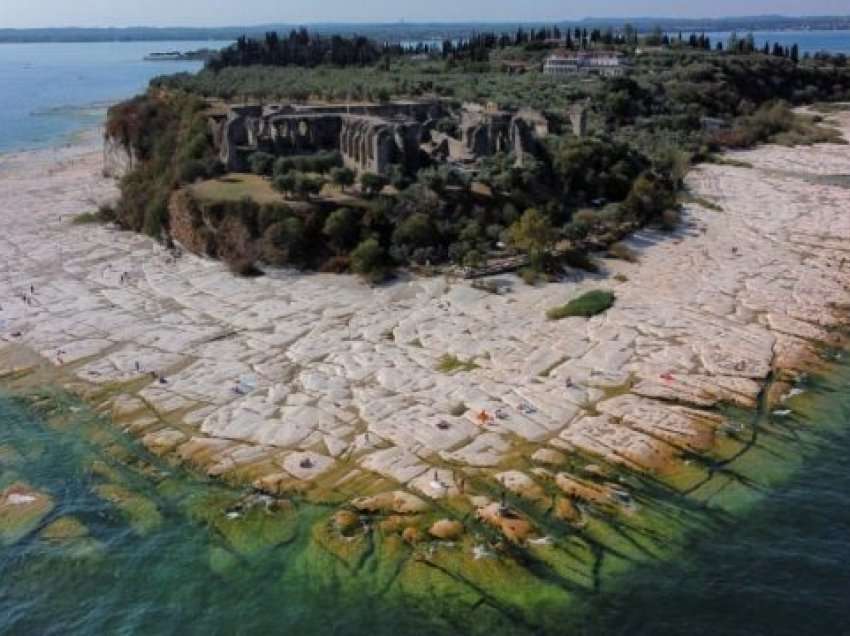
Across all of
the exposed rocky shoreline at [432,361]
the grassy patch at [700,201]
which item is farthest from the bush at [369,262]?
the grassy patch at [700,201]

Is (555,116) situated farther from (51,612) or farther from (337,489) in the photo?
(51,612)

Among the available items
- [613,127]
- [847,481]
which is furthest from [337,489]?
[613,127]

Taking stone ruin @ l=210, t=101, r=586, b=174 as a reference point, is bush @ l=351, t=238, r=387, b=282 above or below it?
below

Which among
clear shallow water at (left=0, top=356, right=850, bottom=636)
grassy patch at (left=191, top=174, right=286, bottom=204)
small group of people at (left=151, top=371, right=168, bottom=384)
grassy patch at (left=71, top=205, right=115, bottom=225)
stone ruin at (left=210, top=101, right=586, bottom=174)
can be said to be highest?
stone ruin at (left=210, top=101, right=586, bottom=174)

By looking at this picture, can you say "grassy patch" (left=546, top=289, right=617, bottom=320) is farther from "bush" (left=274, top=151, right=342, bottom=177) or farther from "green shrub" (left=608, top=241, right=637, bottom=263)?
"bush" (left=274, top=151, right=342, bottom=177)

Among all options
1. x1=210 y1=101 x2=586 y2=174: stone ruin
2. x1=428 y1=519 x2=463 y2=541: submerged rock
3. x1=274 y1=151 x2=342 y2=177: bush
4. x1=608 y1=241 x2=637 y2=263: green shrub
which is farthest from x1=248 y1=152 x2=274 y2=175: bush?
x1=428 y1=519 x2=463 y2=541: submerged rock

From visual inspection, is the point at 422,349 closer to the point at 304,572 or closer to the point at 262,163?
the point at 304,572

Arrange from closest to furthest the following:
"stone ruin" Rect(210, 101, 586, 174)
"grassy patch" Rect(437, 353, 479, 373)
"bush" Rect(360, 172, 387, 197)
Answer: "grassy patch" Rect(437, 353, 479, 373)
"bush" Rect(360, 172, 387, 197)
"stone ruin" Rect(210, 101, 586, 174)

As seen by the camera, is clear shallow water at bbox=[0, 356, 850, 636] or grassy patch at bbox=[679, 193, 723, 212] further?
grassy patch at bbox=[679, 193, 723, 212]
